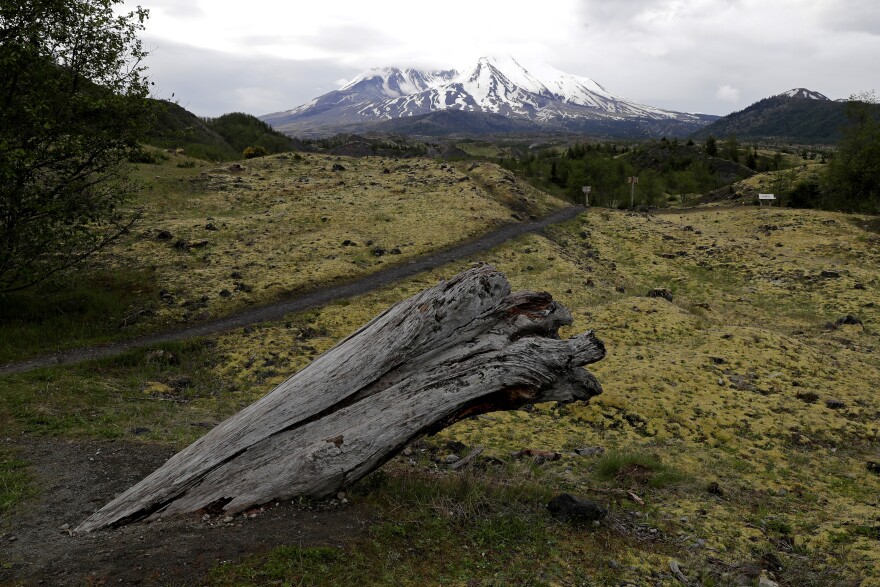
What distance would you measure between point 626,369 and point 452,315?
42.3 feet

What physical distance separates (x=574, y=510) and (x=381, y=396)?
444cm

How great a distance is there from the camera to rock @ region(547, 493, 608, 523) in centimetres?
934

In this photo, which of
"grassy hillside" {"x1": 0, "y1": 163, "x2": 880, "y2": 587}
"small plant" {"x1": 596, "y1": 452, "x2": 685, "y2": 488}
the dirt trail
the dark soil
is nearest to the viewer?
the dark soil

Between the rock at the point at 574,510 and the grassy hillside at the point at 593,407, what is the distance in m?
0.22

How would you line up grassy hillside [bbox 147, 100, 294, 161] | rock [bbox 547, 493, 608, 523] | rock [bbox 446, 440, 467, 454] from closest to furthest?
rock [bbox 547, 493, 608, 523]
rock [bbox 446, 440, 467, 454]
grassy hillside [bbox 147, 100, 294, 161]

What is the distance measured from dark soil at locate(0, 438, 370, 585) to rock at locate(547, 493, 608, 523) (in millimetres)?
3798

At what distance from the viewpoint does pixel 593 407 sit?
17062 mm

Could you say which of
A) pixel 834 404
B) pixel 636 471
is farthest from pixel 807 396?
pixel 636 471

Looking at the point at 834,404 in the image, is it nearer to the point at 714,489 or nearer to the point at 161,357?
the point at 714,489

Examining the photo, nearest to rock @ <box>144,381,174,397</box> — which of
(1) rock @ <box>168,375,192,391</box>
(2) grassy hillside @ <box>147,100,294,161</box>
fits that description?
(1) rock @ <box>168,375,192,391</box>

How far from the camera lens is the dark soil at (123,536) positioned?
656cm

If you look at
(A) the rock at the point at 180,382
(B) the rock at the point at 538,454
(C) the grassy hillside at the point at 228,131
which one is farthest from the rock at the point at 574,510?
(C) the grassy hillside at the point at 228,131

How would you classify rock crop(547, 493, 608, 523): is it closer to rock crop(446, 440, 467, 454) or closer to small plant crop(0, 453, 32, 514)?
→ rock crop(446, 440, 467, 454)

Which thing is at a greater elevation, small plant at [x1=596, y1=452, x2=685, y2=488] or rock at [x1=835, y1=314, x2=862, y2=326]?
small plant at [x1=596, y1=452, x2=685, y2=488]
